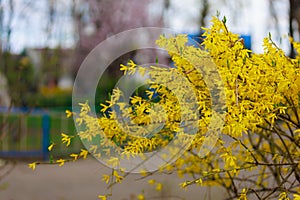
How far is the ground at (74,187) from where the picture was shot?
596 centimetres

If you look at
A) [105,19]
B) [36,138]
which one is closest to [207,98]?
[36,138]

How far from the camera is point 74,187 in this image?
7215 mm

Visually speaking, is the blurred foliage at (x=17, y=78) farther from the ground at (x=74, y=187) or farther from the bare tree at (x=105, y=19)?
the bare tree at (x=105, y=19)

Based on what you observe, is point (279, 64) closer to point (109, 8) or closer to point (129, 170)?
point (129, 170)

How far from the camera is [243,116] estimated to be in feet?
7.41

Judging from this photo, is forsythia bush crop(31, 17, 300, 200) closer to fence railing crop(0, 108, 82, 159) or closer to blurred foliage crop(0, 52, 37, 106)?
blurred foliage crop(0, 52, 37, 106)

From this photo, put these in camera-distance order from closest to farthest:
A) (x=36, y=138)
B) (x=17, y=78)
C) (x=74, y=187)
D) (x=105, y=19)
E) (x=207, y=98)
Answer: (x=207, y=98)
(x=17, y=78)
(x=74, y=187)
(x=36, y=138)
(x=105, y=19)

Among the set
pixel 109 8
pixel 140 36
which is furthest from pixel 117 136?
pixel 109 8

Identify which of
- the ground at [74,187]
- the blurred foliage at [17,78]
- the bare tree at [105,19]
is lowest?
the ground at [74,187]

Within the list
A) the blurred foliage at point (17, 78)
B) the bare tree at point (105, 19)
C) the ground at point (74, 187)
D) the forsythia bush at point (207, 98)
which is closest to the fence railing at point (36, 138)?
the ground at point (74, 187)

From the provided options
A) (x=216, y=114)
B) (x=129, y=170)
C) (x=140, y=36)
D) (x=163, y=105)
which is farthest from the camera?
(x=140, y=36)

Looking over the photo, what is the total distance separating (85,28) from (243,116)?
12.0 meters

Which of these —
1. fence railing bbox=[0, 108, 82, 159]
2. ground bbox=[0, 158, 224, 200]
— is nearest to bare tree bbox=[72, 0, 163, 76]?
fence railing bbox=[0, 108, 82, 159]

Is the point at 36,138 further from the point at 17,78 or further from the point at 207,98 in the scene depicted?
the point at 207,98
